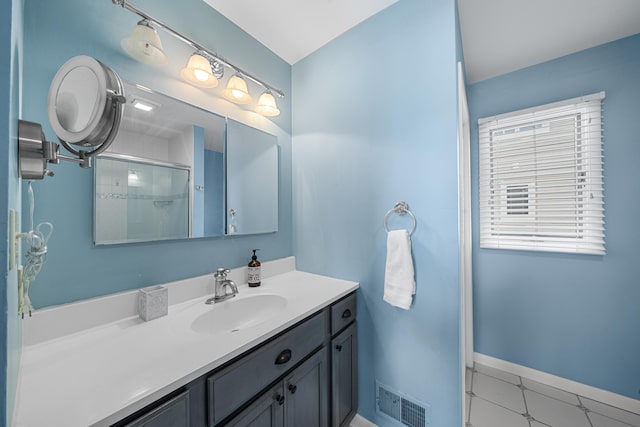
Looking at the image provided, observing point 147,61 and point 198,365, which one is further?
A: point 147,61

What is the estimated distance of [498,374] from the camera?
192 centimetres

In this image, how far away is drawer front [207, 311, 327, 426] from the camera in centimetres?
74

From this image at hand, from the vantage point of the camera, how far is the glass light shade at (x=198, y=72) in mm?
1190

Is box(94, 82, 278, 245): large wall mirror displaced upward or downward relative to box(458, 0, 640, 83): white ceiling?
downward

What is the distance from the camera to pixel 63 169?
2.89ft

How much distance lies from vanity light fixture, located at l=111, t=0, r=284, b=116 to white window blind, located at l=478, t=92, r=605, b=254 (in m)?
1.80

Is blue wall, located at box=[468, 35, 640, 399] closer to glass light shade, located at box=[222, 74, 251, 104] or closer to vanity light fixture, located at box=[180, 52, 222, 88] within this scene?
glass light shade, located at box=[222, 74, 251, 104]

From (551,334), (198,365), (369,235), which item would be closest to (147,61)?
(198,365)

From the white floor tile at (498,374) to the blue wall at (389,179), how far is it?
3.61ft

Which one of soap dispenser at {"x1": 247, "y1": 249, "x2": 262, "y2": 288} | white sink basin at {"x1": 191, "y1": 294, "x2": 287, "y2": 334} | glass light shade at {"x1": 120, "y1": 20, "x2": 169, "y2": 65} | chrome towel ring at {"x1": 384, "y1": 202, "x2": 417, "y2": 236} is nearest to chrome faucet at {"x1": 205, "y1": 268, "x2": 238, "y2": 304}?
white sink basin at {"x1": 191, "y1": 294, "x2": 287, "y2": 334}

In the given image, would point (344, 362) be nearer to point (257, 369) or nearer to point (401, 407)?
point (401, 407)

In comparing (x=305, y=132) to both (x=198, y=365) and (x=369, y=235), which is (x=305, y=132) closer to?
(x=369, y=235)

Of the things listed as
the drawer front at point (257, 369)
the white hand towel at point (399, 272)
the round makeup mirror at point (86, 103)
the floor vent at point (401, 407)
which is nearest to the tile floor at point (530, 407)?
the floor vent at point (401, 407)

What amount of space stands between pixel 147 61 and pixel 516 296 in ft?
9.11
